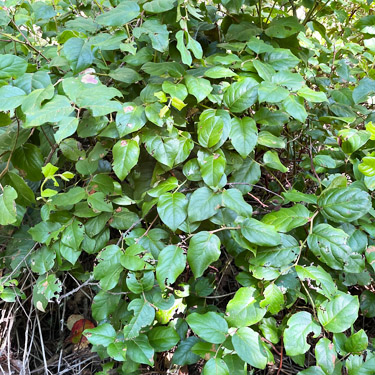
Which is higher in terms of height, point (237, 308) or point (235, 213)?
point (235, 213)

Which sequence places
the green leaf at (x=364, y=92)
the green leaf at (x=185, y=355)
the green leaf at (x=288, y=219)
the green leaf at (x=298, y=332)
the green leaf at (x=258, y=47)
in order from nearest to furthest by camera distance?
1. the green leaf at (x=298, y=332)
2. the green leaf at (x=288, y=219)
3. the green leaf at (x=185, y=355)
4. the green leaf at (x=258, y=47)
5. the green leaf at (x=364, y=92)

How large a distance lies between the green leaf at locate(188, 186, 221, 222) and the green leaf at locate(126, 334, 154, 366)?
34 cm

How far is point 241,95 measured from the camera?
3.15ft

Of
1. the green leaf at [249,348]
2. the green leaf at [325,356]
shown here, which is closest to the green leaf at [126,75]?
the green leaf at [249,348]

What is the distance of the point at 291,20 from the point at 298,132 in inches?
15.9

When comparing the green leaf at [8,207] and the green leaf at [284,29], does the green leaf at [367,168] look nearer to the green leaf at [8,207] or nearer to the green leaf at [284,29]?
the green leaf at [284,29]

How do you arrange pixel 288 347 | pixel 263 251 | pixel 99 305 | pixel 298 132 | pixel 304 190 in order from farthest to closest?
pixel 298 132
pixel 304 190
pixel 99 305
pixel 263 251
pixel 288 347

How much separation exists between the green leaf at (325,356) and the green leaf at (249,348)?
0.40 feet

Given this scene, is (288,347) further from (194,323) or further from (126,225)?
(126,225)

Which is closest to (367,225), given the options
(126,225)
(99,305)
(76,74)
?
(126,225)

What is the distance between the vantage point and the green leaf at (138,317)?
2.89ft

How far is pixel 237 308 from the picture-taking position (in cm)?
84

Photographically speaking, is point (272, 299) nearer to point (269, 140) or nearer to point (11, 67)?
point (269, 140)

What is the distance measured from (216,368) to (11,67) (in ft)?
2.98
